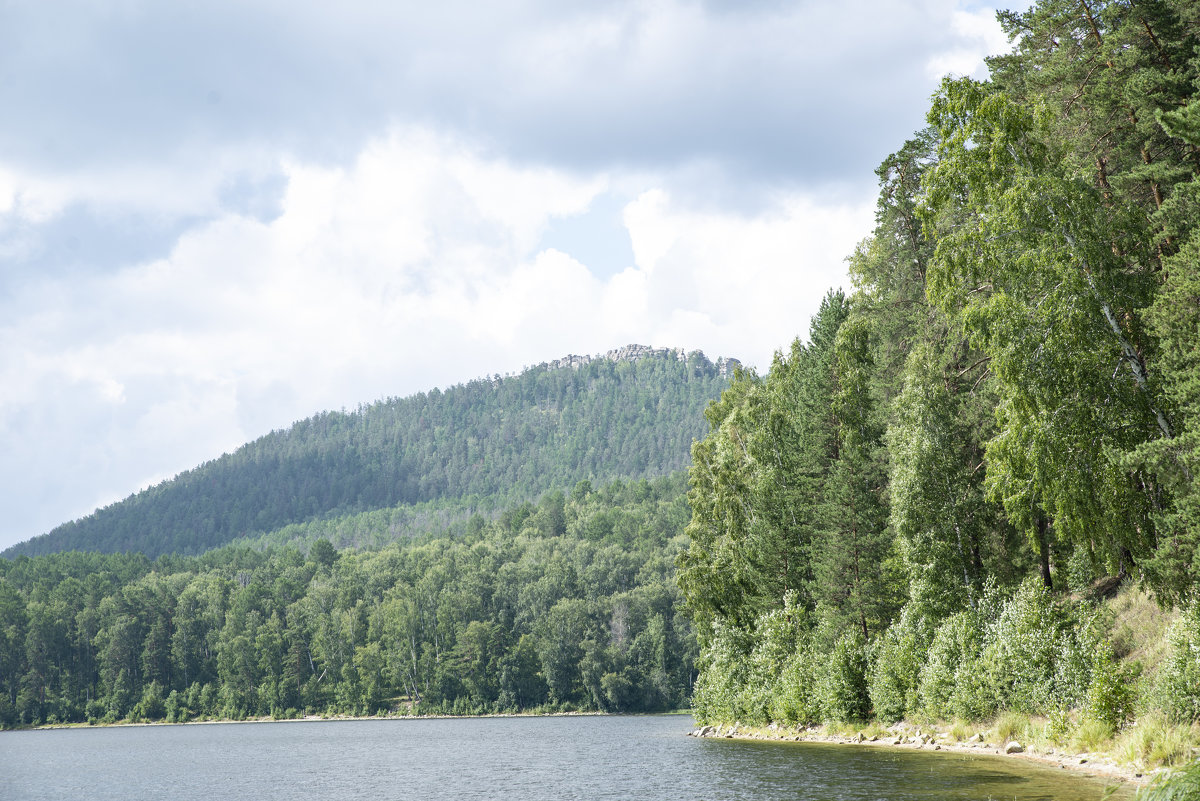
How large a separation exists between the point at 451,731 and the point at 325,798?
5946 cm

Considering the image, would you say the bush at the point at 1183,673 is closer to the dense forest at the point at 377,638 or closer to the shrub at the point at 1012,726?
the shrub at the point at 1012,726

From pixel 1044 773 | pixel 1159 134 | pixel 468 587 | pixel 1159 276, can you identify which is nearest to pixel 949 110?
pixel 1159 134

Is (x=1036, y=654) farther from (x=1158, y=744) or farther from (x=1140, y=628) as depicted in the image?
(x=1158, y=744)

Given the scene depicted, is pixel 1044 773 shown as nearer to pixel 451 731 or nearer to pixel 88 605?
pixel 451 731

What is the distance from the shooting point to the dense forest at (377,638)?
132375mm

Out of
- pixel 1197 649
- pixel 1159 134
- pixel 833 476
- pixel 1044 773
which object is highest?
pixel 1159 134

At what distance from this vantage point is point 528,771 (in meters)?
46.9

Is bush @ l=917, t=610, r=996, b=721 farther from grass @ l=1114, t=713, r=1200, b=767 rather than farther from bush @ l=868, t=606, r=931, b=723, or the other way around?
grass @ l=1114, t=713, r=1200, b=767

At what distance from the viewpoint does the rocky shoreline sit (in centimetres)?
2681

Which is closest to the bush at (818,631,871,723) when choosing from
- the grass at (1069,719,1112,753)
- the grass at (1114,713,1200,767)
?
the grass at (1069,719,1112,753)

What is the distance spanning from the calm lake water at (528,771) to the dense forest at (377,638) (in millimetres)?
44340

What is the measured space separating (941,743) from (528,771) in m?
19.6

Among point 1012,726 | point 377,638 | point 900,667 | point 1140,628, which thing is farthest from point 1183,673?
point 377,638

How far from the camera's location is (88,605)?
16112 cm
